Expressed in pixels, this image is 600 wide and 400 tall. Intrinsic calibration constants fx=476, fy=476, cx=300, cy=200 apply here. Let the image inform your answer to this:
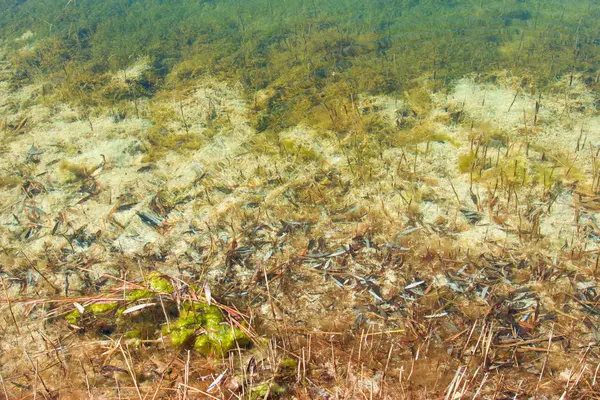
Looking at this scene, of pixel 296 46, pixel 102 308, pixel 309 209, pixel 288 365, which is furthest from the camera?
pixel 296 46

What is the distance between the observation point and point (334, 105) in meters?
3.74

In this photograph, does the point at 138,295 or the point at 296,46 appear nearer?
the point at 138,295

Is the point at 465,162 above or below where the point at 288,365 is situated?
above

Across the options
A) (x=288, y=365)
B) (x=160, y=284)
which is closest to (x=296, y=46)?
(x=160, y=284)

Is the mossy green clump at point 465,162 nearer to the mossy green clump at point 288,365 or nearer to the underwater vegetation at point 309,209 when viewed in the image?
the underwater vegetation at point 309,209

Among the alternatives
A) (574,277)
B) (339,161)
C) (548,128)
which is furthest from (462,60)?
(574,277)

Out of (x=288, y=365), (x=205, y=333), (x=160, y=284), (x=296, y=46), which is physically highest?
(x=296, y=46)

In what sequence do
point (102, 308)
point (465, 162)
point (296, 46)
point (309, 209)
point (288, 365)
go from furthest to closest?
point (296, 46)
point (465, 162)
point (309, 209)
point (102, 308)
point (288, 365)

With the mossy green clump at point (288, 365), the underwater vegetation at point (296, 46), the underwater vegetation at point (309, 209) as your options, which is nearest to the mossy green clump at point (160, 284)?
the underwater vegetation at point (309, 209)

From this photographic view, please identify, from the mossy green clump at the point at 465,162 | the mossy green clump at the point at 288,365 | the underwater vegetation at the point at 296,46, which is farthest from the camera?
the underwater vegetation at the point at 296,46

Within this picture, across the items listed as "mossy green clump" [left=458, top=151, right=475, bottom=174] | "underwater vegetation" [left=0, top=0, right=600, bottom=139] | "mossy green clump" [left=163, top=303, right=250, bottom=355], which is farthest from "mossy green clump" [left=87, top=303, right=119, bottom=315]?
"mossy green clump" [left=458, top=151, right=475, bottom=174]

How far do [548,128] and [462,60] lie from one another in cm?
111

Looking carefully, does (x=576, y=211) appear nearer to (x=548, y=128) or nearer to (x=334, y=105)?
(x=548, y=128)

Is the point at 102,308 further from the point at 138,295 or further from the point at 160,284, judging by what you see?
the point at 160,284
